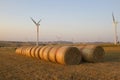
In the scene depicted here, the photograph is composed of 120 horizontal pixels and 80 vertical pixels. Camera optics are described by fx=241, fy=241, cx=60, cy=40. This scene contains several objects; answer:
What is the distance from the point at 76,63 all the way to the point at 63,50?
1.31 m

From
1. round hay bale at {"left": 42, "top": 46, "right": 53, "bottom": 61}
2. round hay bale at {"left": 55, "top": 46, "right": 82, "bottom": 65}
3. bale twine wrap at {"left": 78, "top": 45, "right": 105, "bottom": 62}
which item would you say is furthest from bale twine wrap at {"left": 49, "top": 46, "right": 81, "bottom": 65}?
round hay bale at {"left": 42, "top": 46, "right": 53, "bottom": 61}

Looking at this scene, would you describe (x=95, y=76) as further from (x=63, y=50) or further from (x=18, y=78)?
(x=63, y=50)

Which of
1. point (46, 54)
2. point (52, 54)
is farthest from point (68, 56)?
point (46, 54)

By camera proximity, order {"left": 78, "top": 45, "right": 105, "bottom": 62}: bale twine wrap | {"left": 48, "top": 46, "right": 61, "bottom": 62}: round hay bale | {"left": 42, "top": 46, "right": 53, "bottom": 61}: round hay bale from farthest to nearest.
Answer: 1. {"left": 42, "top": 46, "right": 53, "bottom": 61}: round hay bale
2. {"left": 78, "top": 45, "right": 105, "bottom": 62}: bale twine wrap
3. {"left": 48, "top": 46, "right": 61, "bottom": 62}: round hay bale

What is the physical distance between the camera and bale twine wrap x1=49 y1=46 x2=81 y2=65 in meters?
16.1

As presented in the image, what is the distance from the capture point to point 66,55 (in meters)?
16.1

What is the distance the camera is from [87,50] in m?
17.9

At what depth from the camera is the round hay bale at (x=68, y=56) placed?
16094 mm

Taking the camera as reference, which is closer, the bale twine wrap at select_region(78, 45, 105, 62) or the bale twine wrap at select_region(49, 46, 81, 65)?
the bale twine wrap at select_region(49, 46, 81, 65)

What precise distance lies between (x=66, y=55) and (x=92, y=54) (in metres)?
2.41

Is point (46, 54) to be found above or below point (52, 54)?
below

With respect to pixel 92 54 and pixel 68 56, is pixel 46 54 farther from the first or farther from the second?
pixel 92 54

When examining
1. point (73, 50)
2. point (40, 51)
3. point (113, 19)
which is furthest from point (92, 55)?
point (113, 19)

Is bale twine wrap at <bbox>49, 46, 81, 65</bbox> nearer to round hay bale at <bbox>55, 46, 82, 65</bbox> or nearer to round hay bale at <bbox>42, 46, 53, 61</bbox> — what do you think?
round hay bale at <bbox>55, 46, 82, 65</bbox>
